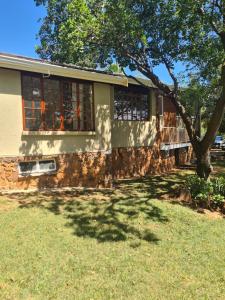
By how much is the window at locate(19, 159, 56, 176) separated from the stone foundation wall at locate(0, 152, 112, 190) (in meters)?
0.14

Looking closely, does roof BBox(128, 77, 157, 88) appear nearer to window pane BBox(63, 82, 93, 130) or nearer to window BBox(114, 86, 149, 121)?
window BBox(114, 86, 149, 121)

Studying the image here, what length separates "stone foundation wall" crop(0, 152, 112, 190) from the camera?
34.3 ft

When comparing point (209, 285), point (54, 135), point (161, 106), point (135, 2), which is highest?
point (135, 2)

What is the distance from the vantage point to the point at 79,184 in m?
12.4

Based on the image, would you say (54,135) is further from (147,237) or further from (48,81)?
(147,237)

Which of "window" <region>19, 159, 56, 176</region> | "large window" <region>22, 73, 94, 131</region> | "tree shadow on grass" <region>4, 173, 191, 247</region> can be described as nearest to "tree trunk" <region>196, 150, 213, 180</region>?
"tree shadow on grass" <region>4, 173, 191, 247</region>

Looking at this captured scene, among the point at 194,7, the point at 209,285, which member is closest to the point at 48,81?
the point at 194,7

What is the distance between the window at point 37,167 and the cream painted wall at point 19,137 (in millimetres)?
329

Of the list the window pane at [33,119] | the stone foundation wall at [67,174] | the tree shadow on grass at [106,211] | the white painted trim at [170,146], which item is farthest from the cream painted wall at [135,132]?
the window pane at [33,119]

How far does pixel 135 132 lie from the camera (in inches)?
680

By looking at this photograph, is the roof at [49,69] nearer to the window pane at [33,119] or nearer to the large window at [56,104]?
the large window at [56,104]

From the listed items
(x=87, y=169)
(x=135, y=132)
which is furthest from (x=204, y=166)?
(x=135, y=132)

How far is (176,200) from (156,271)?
5.15 meters

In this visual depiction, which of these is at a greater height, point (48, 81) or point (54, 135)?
point (48, 81)
